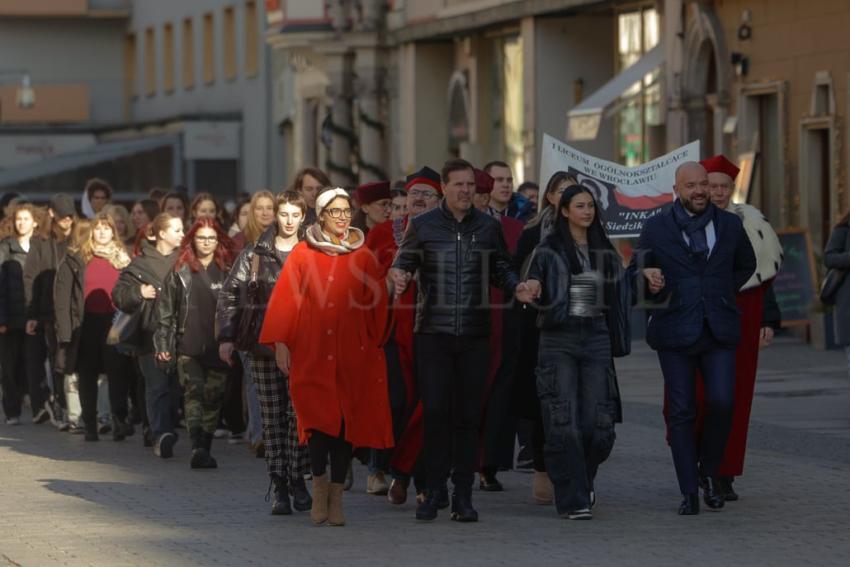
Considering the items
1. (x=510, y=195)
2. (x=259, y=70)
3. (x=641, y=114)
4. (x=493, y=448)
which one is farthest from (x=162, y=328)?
(x=259, y=70)

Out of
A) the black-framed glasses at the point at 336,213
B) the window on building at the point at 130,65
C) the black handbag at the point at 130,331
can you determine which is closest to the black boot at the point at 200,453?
the black handbag at the point at 130,331

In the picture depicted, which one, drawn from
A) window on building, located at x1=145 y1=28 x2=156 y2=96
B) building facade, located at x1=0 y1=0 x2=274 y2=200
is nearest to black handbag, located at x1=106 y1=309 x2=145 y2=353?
building facade, located at x1=0 y1=0 x2=274 y2=200

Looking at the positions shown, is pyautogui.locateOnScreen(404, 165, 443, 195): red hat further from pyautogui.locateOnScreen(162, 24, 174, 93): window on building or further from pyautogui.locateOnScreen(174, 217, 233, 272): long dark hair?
pyautogui.locateOnScreen(162, 24, 174, 93): window on building

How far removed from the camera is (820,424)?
682 inches

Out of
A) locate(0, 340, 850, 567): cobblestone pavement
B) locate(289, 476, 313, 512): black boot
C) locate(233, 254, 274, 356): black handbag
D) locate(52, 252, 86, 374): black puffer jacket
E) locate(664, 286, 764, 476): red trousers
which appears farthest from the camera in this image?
locate(52, 252, 86, 374): black puffer jacket

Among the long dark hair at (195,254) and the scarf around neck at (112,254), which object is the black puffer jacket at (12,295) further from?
the long dark hair at (195,254)

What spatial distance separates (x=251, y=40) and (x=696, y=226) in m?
45.0

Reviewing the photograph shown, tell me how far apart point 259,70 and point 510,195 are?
40943mm

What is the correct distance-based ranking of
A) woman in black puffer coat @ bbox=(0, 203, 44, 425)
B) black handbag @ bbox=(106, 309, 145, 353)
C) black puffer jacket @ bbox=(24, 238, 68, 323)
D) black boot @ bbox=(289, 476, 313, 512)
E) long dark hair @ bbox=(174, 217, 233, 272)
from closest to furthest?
black boot @ bbox=(289, 476, 313, 512)
long dark hair @ bbox=(174, 217, 233, 272)
black handbag @ bbox=(106, 309, 145, 353)
black puffer jacket @ bbox=(24, 238, 68, 323)
woman in black puffer coat @ bbox=(0, 203, 44, 425)

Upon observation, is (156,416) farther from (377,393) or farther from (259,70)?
(259,70)

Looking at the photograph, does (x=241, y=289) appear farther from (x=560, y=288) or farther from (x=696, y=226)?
(x=696, y=226)

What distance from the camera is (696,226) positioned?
1277cm

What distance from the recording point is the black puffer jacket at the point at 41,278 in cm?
1977

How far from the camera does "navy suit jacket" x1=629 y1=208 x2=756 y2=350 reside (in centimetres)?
1265
